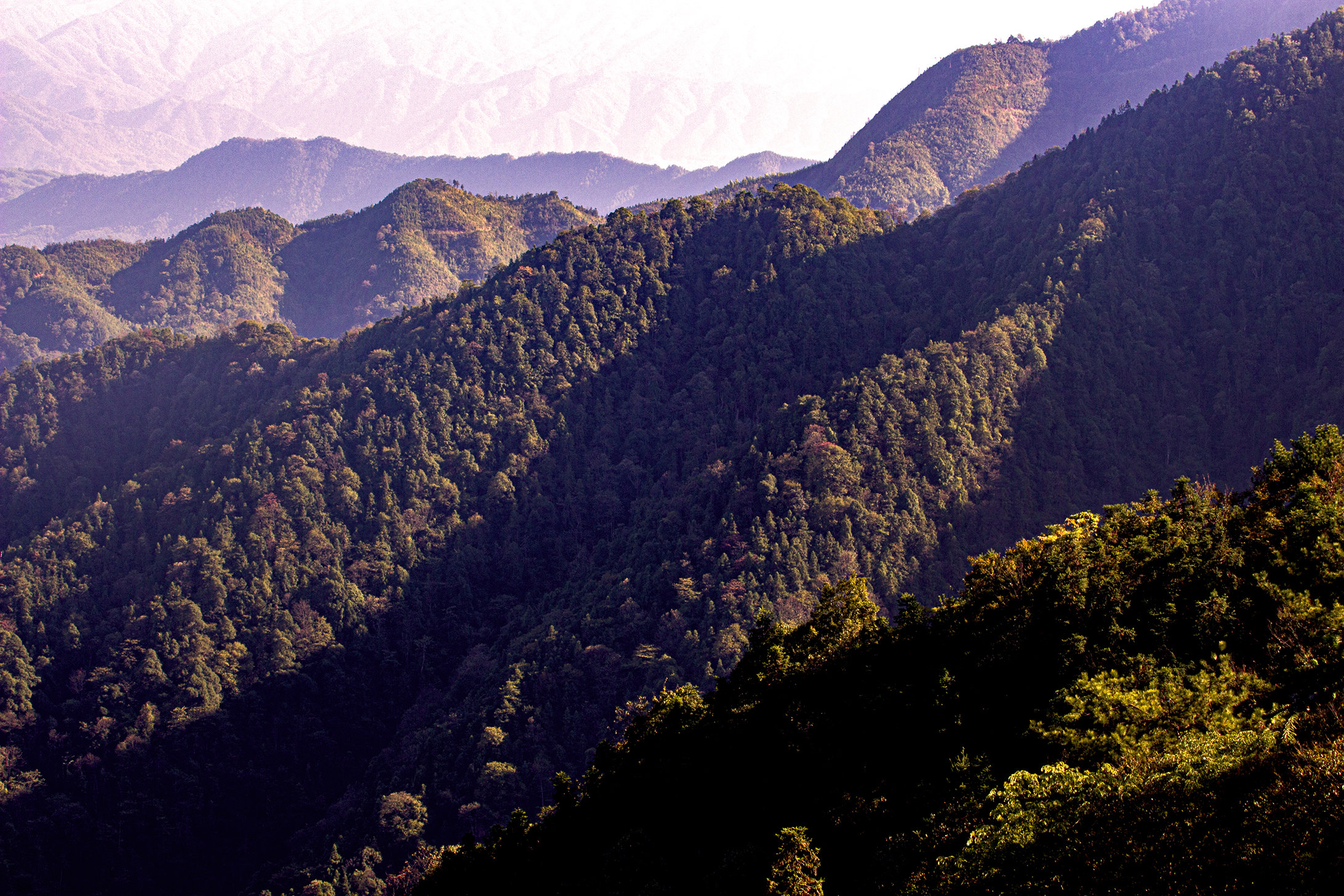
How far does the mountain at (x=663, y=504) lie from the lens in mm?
29672

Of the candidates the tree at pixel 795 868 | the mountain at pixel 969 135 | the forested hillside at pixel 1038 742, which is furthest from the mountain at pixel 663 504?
the mountain at pixel 969 135

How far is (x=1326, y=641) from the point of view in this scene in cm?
2075

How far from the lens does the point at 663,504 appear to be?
8656cm

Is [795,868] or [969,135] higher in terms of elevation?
[969,135]

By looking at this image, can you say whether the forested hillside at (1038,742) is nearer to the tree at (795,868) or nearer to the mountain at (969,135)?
the tree at (795,868)

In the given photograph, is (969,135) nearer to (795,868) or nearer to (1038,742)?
(1038,742)

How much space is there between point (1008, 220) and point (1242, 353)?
102 feet

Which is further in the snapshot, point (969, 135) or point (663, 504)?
point (969, 135)

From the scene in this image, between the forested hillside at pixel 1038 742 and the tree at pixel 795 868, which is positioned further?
the tree at pixel 795 868

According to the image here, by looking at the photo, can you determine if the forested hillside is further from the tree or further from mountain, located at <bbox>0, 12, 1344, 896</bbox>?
mountain, located at <bbox>0, 12, 1344, 896</bbox>

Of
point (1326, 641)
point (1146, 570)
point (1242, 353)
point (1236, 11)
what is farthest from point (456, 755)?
point (1236, 11)

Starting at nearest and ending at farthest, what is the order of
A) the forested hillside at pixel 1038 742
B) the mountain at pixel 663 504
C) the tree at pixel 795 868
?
1. the forested hillside at pixel 1038 742
2. the tree at pixel 795 868
3. the mountain at pixel 663 504

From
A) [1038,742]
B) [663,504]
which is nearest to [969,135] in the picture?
[663,504]

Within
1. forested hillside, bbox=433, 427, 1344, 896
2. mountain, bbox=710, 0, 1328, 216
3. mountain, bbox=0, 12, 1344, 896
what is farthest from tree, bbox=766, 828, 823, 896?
mountain, bbox=710, 0, 1328, 216
